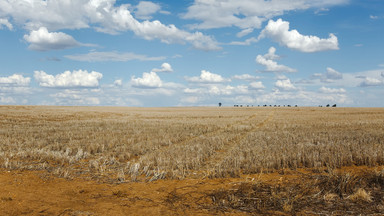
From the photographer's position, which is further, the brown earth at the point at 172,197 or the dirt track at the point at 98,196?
the dirt track at the point at 98,196

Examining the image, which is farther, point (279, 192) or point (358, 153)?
point (358, 153)

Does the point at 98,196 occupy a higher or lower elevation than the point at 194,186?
lower

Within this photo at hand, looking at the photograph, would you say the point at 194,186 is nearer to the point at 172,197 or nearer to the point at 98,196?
the point at 172,197

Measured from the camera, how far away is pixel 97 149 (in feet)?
50.8

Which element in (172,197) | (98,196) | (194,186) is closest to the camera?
(172,197)

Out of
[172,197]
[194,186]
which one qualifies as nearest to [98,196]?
[172,197]

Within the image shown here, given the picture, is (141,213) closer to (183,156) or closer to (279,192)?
(279,192)

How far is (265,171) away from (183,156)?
12.6 feet

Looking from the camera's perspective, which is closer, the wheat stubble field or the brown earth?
the brown earth

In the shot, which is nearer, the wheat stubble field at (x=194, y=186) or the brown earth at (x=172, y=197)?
the brown earth at (x=172, y=197)

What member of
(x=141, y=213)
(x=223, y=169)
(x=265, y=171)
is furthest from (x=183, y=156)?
(x=141, y=213)

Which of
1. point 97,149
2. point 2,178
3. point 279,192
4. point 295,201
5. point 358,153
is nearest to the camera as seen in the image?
point 295,201

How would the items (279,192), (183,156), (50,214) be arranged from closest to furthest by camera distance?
(50,214) → (279,192) → (183,156)

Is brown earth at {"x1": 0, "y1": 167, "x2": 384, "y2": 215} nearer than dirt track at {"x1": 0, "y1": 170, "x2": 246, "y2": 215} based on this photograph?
Yes
